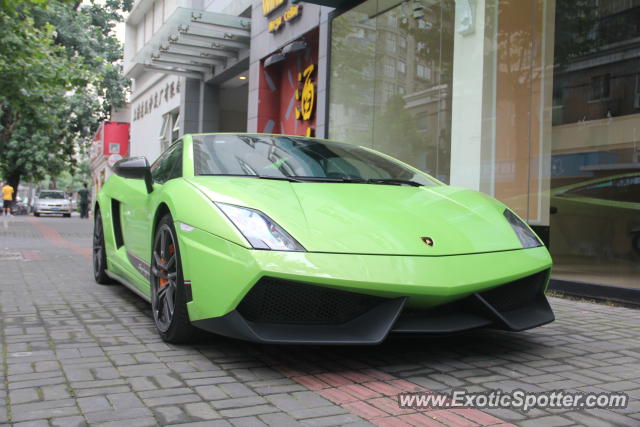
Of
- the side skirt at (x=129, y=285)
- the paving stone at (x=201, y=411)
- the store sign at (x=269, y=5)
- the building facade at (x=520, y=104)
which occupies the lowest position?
the paving stone at (x=201, y=411)

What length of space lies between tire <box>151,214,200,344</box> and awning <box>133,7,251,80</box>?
1176 centimetres

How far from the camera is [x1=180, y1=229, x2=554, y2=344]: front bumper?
107 inches

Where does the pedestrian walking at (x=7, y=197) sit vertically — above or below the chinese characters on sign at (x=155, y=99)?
below

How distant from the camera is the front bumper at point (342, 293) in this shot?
2.71 metres

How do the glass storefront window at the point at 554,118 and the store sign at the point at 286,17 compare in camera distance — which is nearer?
the glass storefront window at the point at 554,118

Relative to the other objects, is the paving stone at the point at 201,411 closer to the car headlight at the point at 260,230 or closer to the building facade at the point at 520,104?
the car headlight at the point at 260,230

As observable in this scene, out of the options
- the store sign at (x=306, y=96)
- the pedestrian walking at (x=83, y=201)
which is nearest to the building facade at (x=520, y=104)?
the store sign at (x=306, y=96)

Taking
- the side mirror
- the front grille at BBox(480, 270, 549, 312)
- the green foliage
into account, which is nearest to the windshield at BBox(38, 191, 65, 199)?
the green foliage

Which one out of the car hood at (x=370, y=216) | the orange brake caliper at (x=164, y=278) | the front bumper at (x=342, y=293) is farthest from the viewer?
the orange brake caliper at (x=164, y=278)

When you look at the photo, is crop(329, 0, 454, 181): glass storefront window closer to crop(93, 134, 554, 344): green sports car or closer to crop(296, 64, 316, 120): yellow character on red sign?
crop(296, 64, 316, 120): yellow character on red sign

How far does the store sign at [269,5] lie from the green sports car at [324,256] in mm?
10447

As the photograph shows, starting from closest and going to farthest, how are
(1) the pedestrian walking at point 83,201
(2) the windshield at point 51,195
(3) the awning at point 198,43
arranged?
(3) the awning at point 198,43, (1) the pedestrian walking at point 83,201, (2) the windshield at point 51,195

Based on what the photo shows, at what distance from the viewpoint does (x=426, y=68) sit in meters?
9.12

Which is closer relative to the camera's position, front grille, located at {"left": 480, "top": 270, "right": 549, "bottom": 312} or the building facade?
front grille, located at {"left": 480, "top": 270, "right": 549, "bottom": 312}
